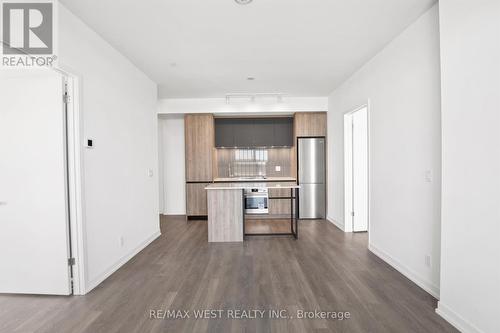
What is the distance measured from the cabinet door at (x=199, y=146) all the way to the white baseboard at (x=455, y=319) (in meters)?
4.77

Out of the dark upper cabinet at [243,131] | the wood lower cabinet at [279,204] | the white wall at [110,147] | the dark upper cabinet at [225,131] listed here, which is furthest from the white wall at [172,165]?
the wood lower cabinet at [279,204]

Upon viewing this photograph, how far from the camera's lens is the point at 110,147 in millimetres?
3191

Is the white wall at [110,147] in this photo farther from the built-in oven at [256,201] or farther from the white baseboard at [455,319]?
the white baseboard at [455,319]

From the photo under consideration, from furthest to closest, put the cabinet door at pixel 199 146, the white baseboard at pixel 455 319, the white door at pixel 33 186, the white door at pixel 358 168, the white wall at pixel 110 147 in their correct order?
the cabinet door at pixel 199 146, the white door at pixel 358 168, the white wall at pixel 110 147, the white door at pixel 33 186, the white baseboard at pixel 455 319

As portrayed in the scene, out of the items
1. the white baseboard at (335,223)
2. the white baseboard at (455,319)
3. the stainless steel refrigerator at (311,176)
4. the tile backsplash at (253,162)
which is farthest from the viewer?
the tile backsplash at (253,162)

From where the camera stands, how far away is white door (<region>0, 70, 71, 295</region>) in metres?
2.54

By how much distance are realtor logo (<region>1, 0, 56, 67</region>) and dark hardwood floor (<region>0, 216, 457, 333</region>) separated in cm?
233

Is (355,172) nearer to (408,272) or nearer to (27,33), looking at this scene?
(408,272)

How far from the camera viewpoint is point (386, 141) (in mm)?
3336

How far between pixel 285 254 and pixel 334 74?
3.14 meters

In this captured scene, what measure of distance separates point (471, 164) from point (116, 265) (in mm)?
3915

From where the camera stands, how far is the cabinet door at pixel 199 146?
601 cm

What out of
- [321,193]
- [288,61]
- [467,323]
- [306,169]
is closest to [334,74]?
[288,61]

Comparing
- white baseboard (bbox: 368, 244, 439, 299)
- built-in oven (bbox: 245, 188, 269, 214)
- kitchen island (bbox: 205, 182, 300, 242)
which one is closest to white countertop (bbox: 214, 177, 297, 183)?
A: built-in oven (bbox: 245, 188, 269, 214)
